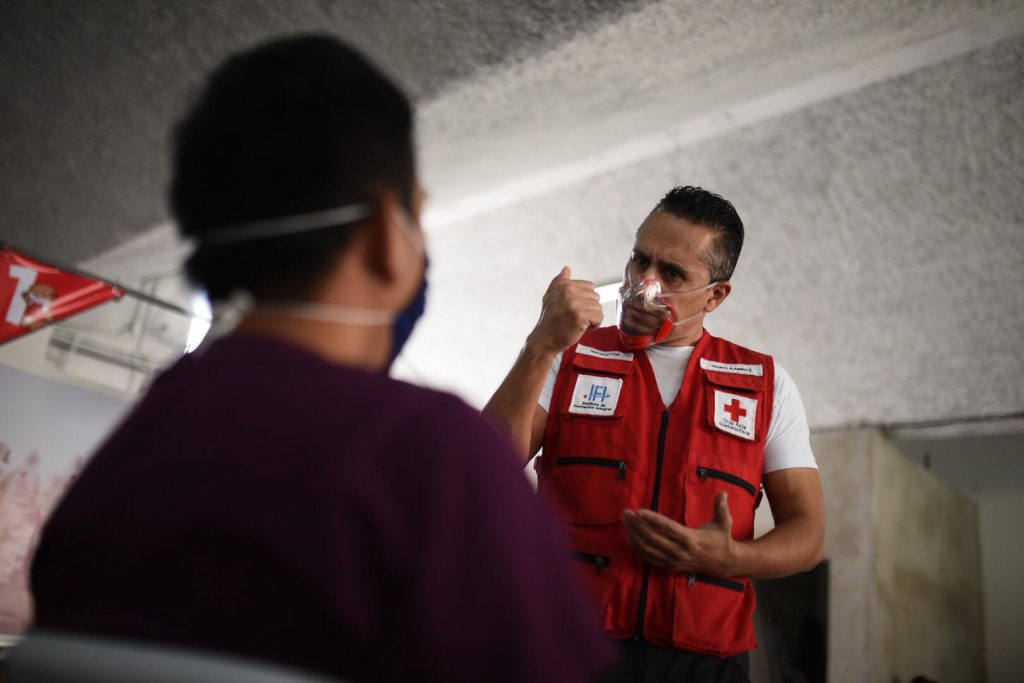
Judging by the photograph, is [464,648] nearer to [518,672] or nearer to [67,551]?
[518,672]

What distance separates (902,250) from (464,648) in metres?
3.75

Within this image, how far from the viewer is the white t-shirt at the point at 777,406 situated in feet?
5.41

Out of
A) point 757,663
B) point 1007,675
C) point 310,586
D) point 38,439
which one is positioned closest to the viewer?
point 310,586

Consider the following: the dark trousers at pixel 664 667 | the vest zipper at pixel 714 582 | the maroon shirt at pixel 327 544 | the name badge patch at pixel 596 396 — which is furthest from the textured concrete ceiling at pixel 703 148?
the maroon shirt at pixel 327 544

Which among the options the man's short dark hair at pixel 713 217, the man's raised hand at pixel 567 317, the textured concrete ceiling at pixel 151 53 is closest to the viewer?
the man's raised hand at pixel 567 317

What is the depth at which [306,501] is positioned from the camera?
21.8 inches

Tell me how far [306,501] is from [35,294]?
2.91 metres

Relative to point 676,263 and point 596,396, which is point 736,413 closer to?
point 596,396

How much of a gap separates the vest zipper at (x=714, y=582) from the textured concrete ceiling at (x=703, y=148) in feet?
6.35

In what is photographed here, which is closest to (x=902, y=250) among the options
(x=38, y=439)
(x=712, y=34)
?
(x=712, y=34)

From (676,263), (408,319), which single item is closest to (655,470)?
(676,263)

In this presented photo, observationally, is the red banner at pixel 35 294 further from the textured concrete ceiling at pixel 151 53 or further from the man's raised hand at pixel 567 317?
the man's raised hand at pixel 567 317

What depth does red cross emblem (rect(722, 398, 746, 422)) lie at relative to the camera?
162 cm

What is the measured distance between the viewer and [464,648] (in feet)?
1.76
